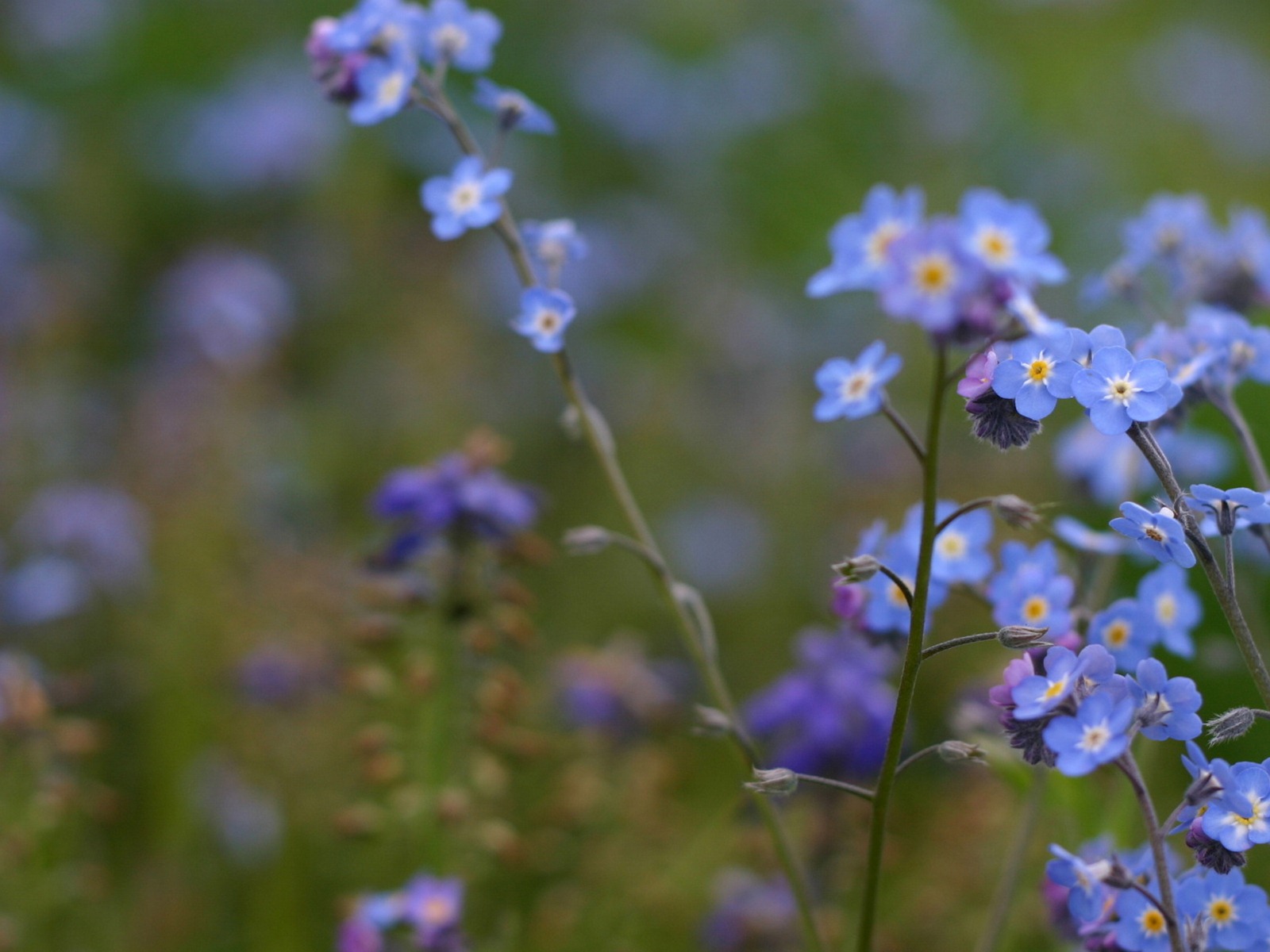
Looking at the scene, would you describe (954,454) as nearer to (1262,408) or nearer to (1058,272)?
(1262,408)

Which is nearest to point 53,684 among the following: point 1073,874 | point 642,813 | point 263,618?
point 263,618

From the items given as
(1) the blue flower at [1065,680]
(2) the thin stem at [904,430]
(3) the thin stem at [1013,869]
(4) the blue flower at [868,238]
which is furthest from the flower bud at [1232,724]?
(4) the blue flower at [868,238]

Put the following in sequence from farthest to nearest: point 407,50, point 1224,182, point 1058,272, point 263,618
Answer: point 1224,182 < point 263,618 < point 407,50 < point 1058,272

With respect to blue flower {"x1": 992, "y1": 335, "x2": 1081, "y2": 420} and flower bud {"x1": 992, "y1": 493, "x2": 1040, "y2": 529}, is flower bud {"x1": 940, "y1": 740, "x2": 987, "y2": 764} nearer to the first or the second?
flower bud {"x1": 992, "y1": 493, "x2": 1040, "y2": 529}

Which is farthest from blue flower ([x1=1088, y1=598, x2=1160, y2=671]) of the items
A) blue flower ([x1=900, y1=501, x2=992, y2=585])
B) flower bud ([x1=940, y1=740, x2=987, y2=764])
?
flower bud ([x1=940, y1=740, x2=987, y2=764])

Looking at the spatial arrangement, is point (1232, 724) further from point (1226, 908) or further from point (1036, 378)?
point (1036, 378)

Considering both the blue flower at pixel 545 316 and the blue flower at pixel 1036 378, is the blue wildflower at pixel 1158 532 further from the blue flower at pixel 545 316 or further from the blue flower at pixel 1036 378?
the blue flower at pixel 545 316
